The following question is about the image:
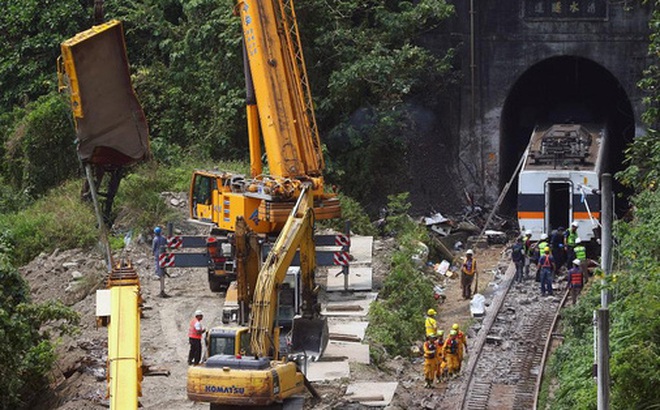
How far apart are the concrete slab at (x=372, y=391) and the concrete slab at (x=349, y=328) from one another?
9.54ft

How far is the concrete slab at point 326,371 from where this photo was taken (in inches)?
1070

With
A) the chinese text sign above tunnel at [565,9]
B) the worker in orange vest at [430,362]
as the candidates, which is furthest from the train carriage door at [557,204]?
the worker in orange vest at [430,362]

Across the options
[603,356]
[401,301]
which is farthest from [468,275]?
[603,356]

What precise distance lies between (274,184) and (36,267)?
973cm

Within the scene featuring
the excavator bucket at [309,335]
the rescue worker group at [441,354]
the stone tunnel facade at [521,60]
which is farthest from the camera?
the stone tunnel facade at [521,60]

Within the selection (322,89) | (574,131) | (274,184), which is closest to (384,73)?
(322,89)

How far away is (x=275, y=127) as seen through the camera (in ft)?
98.0

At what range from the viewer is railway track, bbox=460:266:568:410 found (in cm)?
2738

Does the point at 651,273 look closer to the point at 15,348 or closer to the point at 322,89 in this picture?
the point at 15,348

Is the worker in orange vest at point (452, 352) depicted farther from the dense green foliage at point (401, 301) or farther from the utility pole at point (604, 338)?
the utility pole at point (604, 338)

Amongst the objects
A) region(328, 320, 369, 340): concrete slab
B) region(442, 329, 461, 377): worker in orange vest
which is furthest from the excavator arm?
region(442, 329, 461, 377): worker in orange vest

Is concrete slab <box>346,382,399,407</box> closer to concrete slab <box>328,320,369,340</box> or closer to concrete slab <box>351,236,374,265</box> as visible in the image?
concrete slab <box>328,320,369,340</box>

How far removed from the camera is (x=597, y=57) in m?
43.8

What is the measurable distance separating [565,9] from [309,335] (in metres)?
19.4
